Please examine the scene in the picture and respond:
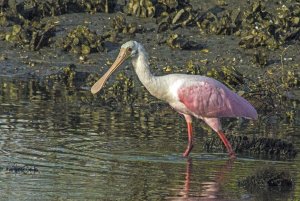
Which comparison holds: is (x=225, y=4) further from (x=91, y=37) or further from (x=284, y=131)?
(x=284, y=131)

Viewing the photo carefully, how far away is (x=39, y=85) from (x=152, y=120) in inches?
149

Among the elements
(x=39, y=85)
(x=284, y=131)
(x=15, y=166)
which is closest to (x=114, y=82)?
(x=39, y=85)

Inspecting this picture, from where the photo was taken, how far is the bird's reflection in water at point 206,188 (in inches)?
404

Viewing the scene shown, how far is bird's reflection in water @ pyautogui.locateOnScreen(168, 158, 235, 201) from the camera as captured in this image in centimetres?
1025

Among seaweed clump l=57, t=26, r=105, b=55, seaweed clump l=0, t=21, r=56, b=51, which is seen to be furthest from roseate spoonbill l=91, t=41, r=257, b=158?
seaweed clump l=0, t=21, r=56, b=51

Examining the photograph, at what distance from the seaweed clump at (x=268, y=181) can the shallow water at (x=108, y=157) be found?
0.30 ft

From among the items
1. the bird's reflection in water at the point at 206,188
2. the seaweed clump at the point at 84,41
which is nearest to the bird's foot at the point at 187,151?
the bird's reflection in water at the point at 206,188

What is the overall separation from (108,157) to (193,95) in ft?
5.12

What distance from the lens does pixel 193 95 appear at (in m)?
13.5

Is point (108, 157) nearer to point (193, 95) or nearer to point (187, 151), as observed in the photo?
point (187, 151)

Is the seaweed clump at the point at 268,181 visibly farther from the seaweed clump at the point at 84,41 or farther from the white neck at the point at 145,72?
the seaweed clump at the point at 84,41

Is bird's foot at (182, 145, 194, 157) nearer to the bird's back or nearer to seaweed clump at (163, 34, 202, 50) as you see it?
the bird's back

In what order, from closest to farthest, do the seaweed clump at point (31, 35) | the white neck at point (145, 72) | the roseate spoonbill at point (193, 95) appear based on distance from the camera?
the white neck at point (145, 72) → the roseate spoonbill at point (193, 95) → the seaweed clump at point (31, 35)

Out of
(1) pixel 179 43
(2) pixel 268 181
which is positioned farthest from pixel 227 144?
(1) pixel 179 43
